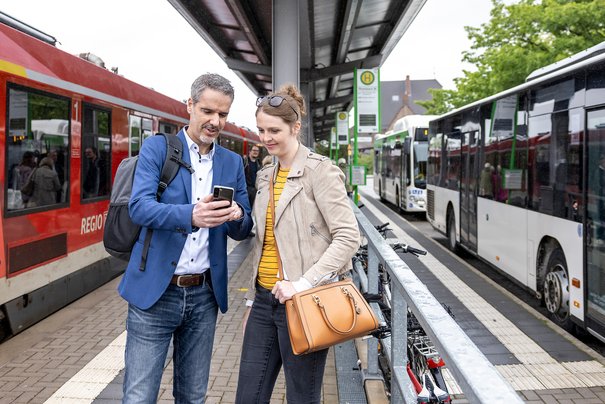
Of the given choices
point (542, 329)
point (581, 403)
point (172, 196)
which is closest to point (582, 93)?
point (542, 329)

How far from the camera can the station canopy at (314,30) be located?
10.4 m

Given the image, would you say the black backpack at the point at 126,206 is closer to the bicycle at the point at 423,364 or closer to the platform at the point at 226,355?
the bicycle at the point at 423,364

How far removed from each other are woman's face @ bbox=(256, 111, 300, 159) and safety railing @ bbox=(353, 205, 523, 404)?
0.71m

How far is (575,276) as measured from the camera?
19.5 ft

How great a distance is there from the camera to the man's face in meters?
2.56

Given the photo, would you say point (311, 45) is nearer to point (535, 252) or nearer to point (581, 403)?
point (535, 252)

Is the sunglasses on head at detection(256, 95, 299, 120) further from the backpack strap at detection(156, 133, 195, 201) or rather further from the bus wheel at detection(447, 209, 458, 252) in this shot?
the bus wheel at detection(447, 209, 458, 252)

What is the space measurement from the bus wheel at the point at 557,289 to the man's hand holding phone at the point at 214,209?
198 inches

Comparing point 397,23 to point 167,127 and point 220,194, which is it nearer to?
point 167,127

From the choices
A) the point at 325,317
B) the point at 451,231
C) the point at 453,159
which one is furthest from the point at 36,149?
the point at 451,231

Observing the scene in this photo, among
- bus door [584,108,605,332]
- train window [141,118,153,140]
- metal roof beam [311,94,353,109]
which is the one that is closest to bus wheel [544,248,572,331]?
bus door [584,108,605,332]

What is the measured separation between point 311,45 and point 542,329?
922 cm

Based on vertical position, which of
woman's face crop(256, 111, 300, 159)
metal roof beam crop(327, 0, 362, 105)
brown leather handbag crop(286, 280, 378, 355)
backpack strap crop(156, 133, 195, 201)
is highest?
metal roof beam crop(327, 0, 362, 105)

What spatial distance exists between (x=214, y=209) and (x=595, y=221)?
4.42 metres
